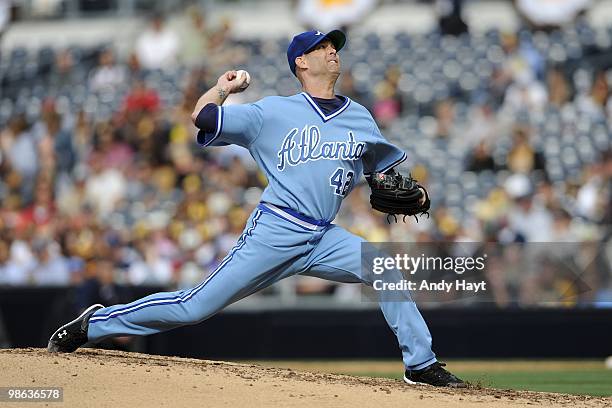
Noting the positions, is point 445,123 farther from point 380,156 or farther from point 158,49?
point 380,156

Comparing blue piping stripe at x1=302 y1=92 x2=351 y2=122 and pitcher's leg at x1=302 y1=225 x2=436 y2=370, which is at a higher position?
blue piping stripe at x1=302 y1=92 x2=351 y2=122

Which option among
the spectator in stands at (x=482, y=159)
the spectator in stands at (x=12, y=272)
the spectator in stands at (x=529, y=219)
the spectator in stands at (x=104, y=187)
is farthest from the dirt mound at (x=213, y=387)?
the spectator in stands at (x=104, y=187)

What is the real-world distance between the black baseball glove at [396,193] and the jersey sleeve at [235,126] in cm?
74

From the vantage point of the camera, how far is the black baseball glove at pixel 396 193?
259 inches

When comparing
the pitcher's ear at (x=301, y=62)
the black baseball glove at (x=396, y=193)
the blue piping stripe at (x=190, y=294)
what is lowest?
the blue piping stripe at (x=190, y=294)

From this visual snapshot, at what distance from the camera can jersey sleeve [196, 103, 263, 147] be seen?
6.20m

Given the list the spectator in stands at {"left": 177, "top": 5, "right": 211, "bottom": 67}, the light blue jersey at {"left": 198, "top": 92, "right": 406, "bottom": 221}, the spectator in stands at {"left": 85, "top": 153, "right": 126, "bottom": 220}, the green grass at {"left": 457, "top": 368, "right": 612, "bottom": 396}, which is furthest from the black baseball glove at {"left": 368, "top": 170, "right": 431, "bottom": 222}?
the spectator in stands at {"left": 177, "top": 5, "right": 211, "bottom": 67}

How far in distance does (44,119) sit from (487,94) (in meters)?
5.48

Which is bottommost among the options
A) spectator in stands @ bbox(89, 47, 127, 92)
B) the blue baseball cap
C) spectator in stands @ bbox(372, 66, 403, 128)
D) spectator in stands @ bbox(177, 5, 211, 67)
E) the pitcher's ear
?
the pitcher's ear

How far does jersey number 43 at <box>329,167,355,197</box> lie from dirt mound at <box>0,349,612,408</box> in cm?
101

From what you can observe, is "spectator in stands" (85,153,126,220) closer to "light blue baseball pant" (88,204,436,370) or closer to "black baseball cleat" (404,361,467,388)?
"light blue baseball pant" (88,204,436,370)

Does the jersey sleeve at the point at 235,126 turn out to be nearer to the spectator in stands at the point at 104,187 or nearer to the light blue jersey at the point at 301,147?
the light blue jersey at the point at 301,147

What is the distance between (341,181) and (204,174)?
7615 millimetres

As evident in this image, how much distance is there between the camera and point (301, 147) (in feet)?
21.0
